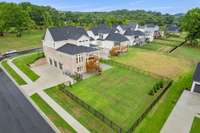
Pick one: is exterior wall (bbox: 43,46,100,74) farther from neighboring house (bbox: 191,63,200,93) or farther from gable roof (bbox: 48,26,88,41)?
neighboring house (bbox: 191,63,200,93)

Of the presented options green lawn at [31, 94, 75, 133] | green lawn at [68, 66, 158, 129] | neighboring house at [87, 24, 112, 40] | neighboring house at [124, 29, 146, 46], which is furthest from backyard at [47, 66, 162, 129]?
neighboring house at [124, 29, 146, 46]

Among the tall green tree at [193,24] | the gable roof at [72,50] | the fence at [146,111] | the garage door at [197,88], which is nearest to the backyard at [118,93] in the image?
the fence at [146,111]

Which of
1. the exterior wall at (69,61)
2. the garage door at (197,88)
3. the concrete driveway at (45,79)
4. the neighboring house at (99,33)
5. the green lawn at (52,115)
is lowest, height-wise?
the green lawn at (52,115)

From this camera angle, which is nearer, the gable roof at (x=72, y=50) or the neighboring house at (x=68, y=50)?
the gable roof at (x=72, y=50)

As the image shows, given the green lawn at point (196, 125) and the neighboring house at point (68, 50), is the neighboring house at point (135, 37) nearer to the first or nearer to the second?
the neighboring house at point (68, 50)

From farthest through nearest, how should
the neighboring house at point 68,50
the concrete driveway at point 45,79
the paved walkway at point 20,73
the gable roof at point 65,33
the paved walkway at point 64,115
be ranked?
the gable roof at point 65,33, the neighboring house at point 68,50, the paved walkway at point 20,73, the concrete driveway at point 45,79, the paved walkway at point 64,115
